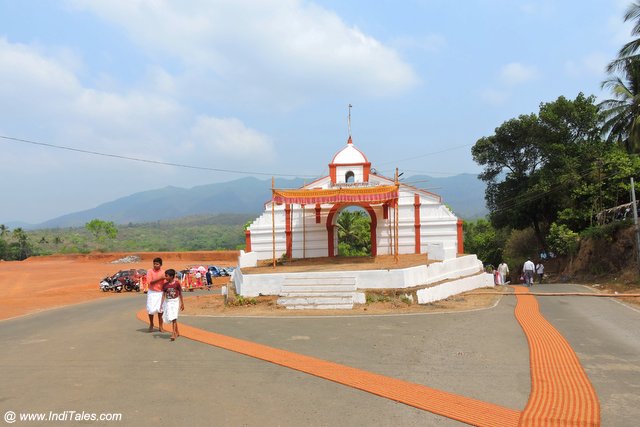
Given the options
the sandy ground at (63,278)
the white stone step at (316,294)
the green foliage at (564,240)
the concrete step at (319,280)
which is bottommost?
the sandy ground at (63,278)

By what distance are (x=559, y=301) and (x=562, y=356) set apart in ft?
28.8

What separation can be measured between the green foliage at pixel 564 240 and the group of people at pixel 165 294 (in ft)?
79.4

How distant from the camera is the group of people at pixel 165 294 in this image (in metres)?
Answer: 9.23

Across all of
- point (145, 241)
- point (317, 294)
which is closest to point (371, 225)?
point (317, 294)

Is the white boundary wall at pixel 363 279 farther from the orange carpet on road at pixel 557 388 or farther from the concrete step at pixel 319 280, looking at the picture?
the orange carpet on road at pixel 557 388

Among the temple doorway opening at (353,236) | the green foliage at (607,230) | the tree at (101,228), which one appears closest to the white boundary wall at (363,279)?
the green foliage at (607,230)

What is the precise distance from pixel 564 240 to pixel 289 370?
980 inches

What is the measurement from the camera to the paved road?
5.26m

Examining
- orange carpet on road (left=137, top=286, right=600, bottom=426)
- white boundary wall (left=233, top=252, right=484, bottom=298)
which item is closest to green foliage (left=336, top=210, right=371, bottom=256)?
white boundary wall (left=233, top=252, right=484, bottom=298)

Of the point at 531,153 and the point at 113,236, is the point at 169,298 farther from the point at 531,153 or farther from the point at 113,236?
the point at 113,236

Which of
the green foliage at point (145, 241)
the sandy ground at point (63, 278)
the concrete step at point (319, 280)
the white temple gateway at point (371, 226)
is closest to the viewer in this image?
the concrete step at point (319, 280)

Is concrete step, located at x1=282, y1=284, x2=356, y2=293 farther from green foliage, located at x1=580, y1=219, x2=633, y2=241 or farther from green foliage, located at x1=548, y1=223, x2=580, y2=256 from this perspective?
green foliage, located at x1=548, y1=223, x2=580, y2=256

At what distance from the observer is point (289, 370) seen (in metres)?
6.88

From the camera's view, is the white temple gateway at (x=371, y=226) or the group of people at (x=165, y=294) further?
the white temple gateway at (x=371, y=226)
